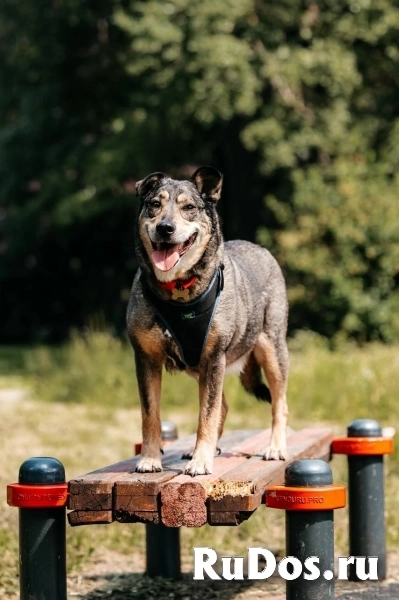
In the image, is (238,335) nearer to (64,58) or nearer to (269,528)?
(269,528)

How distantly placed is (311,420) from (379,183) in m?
8.15

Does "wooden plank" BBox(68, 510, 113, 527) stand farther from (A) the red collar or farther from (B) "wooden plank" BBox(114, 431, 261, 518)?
(A) the red collar

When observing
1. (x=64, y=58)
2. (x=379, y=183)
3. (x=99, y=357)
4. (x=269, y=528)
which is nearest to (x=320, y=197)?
(x=379, y=183)

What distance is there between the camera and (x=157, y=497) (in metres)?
4.90

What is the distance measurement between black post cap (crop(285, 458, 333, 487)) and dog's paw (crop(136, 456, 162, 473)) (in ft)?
2.55

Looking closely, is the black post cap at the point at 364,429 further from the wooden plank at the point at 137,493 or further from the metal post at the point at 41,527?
the metal post at the point at 41,527

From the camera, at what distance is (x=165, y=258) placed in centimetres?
521

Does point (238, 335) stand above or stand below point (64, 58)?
below

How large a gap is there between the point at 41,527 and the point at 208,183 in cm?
182

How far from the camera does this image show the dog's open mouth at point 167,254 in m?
5.20

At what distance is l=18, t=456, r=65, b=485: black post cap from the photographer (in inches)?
198

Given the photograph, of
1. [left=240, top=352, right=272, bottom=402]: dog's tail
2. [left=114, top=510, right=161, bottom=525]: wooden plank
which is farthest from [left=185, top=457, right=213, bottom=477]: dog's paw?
[left=240, top=352, right=272, bottom=402]: dog's tail

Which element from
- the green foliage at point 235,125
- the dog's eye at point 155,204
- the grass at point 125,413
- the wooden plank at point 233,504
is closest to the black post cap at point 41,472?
the wooden plank at point 233,504

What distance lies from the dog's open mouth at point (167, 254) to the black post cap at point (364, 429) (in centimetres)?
202
